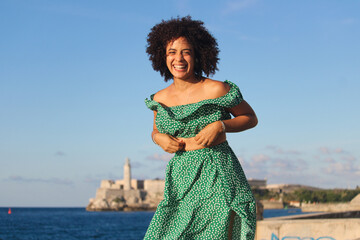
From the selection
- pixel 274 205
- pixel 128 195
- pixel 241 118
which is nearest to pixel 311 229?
pixel 241 118

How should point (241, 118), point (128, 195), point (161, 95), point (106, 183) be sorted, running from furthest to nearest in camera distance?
point (106, 183) → point (128, 195) → point (161, 95) → point (241, 118)

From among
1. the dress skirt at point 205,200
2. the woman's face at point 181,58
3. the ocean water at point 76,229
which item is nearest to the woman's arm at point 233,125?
the dress skirt at point 205,200

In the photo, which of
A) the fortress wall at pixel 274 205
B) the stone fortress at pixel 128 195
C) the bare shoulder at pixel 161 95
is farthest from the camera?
the fortress wall at pixel 274 205

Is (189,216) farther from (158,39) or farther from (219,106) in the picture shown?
(158,39)

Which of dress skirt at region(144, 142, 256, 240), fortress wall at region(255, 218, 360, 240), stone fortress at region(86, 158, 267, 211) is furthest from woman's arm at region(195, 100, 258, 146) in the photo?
stone fortress at region(86, 158, 267, 211)

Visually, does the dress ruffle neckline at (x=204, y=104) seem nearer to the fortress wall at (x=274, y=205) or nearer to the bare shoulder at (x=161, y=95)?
the bare shoulder at (x=161, y=95)

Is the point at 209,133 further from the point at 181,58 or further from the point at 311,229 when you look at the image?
the point at 311,229

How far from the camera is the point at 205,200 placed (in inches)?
138

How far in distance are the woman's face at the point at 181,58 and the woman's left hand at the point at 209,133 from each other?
0.49m

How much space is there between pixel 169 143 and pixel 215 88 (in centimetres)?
51

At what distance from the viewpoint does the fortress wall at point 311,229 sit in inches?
321

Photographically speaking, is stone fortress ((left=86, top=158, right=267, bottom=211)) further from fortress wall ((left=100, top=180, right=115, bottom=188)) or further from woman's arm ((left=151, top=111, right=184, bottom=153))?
woman's arm ((left=151, top=111, right=184, bottom=153))

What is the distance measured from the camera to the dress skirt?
11.4 feet

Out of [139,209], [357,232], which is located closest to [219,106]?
[357,232]
